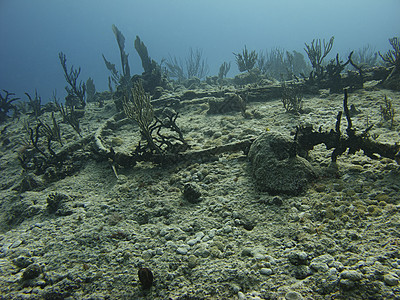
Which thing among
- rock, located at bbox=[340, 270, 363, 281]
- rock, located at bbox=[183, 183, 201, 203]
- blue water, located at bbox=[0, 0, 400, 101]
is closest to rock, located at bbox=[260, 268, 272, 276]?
rock, located at bbox=[340, 270, 363, 281]

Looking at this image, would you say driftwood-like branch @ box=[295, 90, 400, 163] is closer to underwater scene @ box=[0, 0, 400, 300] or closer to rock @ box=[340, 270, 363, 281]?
underwater scene @ box=[0, 0, 400, 300]

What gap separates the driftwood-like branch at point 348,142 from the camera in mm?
2762

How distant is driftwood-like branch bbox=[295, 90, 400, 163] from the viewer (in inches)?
109

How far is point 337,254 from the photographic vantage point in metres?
1.82

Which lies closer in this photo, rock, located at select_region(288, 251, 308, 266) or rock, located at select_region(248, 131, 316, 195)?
rock, located at select_region(288, 251, 308, 266)

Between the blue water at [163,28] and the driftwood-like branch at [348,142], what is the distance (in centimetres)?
14397

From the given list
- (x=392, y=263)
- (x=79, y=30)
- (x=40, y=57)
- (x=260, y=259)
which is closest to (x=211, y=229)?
(x=260, y=259)

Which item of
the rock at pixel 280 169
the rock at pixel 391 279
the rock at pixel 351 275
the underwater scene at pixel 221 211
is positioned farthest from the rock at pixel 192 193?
the rock at pixel 391 279

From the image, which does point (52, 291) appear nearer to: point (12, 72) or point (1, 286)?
point (1, 286)

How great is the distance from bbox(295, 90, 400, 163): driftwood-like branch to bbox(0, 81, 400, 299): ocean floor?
0.22 metres

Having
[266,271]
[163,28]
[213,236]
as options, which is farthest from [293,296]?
[163,28]

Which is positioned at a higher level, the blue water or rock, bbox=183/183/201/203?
the blue water

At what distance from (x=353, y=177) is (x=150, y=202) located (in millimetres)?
3028

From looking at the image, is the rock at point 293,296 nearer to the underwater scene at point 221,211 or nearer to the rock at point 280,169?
the underwater scene at point 221,211
